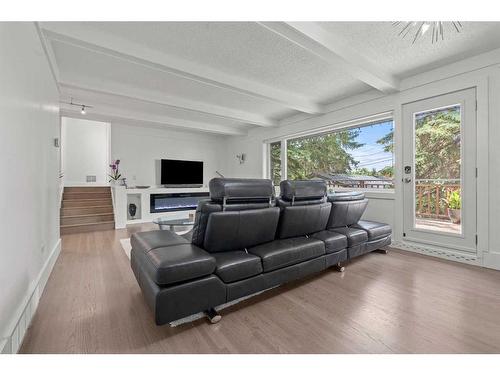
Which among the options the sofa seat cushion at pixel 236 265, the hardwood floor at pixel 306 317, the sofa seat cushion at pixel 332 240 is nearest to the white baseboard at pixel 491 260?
the hardwood floor at pixel 306 317

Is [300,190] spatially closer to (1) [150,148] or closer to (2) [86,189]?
(1) [150,148]

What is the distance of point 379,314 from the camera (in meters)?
1.76

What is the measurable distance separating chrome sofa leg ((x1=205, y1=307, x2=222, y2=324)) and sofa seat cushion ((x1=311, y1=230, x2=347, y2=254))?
4.36 ft

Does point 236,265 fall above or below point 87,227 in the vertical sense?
above

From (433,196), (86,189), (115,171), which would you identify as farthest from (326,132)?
(86,189)

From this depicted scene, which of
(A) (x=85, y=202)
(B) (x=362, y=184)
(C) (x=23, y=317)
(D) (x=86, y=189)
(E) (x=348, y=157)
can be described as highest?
(E) (x=348, y=157)

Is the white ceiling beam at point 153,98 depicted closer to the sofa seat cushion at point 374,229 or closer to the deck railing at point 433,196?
the sofa seat cushion at point 374,229

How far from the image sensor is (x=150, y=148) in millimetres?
6414

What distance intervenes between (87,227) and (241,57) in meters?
4.44

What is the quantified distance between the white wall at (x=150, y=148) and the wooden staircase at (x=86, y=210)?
2.69ft

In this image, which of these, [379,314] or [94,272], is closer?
[379,314]
